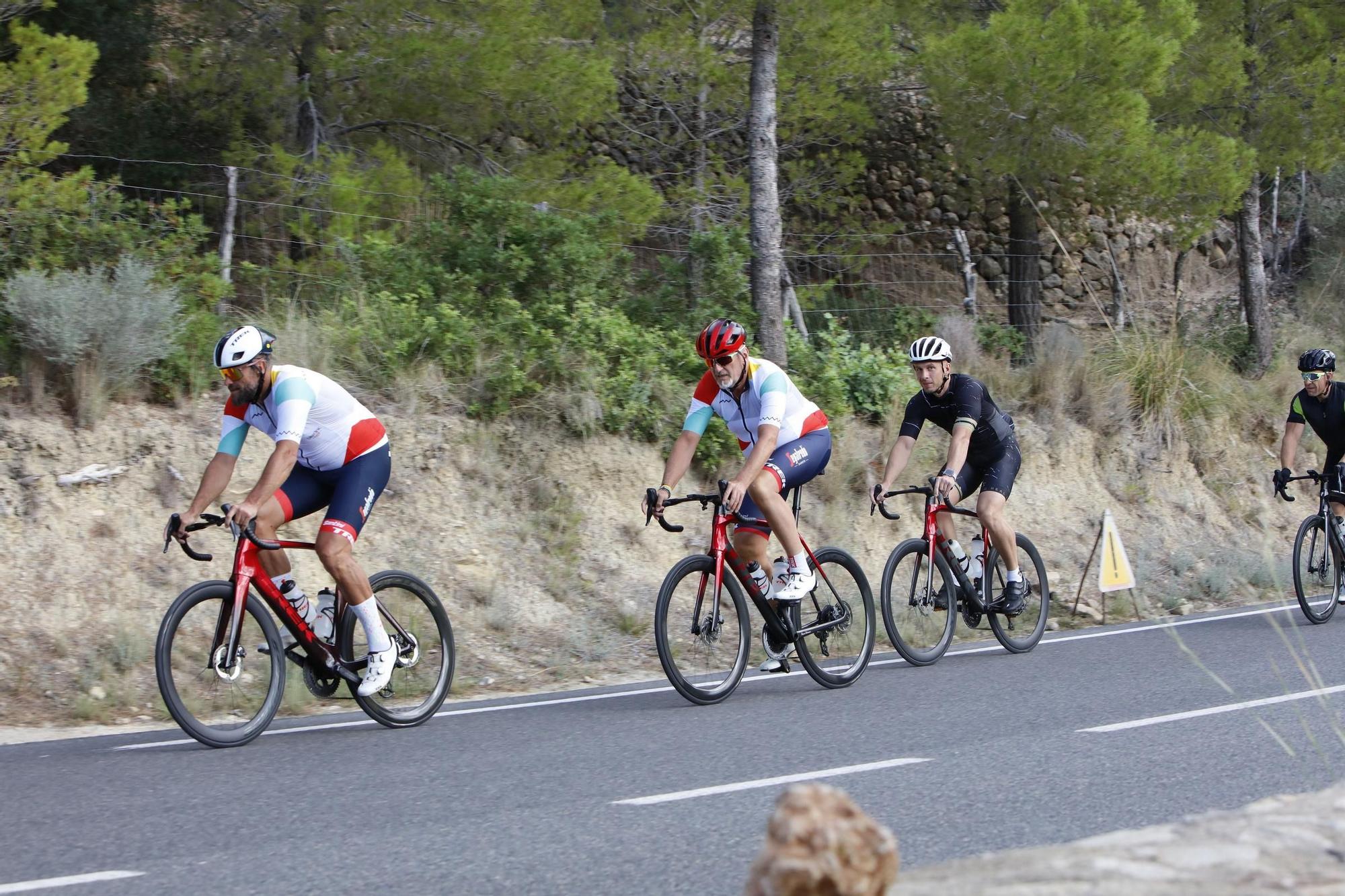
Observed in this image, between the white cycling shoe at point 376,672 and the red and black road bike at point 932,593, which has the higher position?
the red and black road bike at point 932,593

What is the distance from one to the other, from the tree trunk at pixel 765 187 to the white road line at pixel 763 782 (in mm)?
8372

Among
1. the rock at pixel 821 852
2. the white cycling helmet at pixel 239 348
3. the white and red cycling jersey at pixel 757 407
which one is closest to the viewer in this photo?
the rock at pixel 821 852

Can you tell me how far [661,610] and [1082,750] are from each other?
8.20ft

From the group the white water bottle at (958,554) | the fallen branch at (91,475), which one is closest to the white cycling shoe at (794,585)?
the white water bottle at (958,554)

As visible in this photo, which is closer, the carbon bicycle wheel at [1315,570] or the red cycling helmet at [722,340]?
the red cycling helmet at [722,340]

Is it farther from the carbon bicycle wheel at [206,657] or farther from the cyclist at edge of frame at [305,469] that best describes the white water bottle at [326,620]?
the carbon bicycle wheel at [206,657]

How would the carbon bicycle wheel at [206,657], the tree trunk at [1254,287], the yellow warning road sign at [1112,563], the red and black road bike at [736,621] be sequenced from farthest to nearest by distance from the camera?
1. the tree trunk at [1254,287]
2. the yellow warning road sign at [1112,563]
3. the red and black road bike at [736,621]
4. the carbon bicycle wheel at [206,657]

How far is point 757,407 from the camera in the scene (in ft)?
27.8

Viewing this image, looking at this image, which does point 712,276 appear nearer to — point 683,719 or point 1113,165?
point 1113,165

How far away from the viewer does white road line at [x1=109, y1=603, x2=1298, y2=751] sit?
297 inches

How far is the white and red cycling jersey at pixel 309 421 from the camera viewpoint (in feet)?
23.3

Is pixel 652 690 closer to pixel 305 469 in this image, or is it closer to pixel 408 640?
pixel 408 640

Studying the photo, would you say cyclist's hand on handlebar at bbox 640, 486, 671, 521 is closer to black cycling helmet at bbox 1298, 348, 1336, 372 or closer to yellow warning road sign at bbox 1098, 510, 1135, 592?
yellow warning road sign at bbox 1098, 510, 1135, 592

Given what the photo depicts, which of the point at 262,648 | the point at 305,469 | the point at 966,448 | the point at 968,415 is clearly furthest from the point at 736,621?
the point at 262,648
